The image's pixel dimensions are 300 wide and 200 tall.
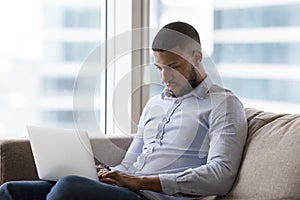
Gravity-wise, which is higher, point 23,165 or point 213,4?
point 213,4

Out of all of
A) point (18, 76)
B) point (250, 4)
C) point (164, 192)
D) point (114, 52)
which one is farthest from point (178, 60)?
point (18, 76)

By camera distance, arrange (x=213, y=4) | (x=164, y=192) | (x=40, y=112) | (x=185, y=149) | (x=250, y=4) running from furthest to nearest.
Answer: (x=40, y=112)
(x=213, y=4)
(x=250, y=4)
(x=185, y=149)
(x=164, y=192)

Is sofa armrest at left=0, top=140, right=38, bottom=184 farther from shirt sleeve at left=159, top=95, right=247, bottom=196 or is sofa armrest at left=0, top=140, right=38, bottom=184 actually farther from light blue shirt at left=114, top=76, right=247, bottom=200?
shirt sleeve at left=159, top=95, right=247, bottom=196

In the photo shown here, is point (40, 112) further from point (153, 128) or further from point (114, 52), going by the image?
point (153, 128)

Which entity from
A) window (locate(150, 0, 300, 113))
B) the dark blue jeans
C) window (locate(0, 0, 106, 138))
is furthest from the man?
window (locate(0, 0, 106, 138))

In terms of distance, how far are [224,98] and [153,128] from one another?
0.38 meters

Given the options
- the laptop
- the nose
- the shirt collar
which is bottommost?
the laptop

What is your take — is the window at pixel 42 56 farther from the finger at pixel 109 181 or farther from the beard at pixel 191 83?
the finger at pixel 109 181

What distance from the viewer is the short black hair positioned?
2.52 metres

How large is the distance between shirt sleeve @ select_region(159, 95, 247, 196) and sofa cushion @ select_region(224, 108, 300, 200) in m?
0.04

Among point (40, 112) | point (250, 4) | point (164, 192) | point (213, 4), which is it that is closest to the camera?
point (164, 192)

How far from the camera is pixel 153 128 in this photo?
2695mm

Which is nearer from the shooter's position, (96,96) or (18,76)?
(18,76)

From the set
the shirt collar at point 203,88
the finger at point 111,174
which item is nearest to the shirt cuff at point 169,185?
the finger at point 111,174
